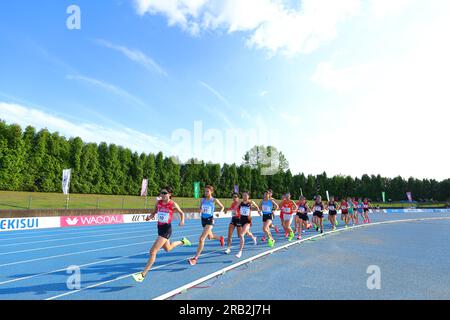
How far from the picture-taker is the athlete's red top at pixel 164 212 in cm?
659

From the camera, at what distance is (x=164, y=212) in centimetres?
665

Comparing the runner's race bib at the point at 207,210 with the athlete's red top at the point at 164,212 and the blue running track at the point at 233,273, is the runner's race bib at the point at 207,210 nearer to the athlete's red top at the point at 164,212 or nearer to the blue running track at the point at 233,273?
the blue running track at the point at 233,273

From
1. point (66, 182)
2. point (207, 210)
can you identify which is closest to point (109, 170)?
point (66, 182)

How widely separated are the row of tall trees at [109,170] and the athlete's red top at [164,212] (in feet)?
110

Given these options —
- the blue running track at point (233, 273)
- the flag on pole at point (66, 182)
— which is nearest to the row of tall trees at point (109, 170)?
the flag on pole at point (66, 182)

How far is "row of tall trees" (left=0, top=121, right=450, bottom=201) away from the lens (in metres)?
34.4

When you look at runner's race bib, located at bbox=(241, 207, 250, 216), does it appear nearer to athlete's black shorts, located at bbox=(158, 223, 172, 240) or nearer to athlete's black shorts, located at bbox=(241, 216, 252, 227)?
athlete's black shorts, located at bbox=(241, 216, 252, 227)

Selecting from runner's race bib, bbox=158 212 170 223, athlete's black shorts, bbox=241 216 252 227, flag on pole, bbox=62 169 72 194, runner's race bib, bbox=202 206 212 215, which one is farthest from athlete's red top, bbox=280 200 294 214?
flag on pole, bbox=62 169 72 194

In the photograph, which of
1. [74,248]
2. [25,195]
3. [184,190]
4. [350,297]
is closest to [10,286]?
[74,248]

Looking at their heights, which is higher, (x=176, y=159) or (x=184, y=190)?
(x=176, y=159)

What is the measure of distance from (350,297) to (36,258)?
8975 millimetres

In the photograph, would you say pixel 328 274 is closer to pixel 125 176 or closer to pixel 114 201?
pixel 114 201

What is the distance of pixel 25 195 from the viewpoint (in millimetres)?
31141
